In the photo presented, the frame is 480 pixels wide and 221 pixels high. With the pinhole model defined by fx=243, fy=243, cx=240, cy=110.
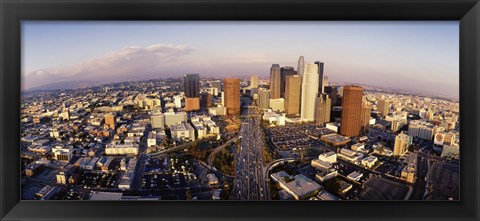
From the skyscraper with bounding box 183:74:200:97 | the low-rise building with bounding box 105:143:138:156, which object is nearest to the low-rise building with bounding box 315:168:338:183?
the skyscraper with bounding box 183:74:200:97

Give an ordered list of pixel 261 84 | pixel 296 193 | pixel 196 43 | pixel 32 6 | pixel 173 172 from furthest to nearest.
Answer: pixel 261 84
pixel 173 172
pixel 196 43
pixel 296 193
pixel 32 6

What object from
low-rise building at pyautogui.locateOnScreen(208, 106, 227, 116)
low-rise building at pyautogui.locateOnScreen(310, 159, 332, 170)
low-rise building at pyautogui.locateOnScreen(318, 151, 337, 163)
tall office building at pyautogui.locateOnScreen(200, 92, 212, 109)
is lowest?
low-rise building at pyautogui.locateOnScreen(310, 159, 332, 170)

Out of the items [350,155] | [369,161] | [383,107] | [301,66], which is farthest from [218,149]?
[383,107]

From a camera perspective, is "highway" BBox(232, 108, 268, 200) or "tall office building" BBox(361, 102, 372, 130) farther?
"tall office building" BBox(361, 102, 372, 130)

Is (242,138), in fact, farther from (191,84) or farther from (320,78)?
(320,78)

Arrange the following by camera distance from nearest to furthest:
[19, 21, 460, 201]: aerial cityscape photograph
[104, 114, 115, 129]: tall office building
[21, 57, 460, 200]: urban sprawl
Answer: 1. [19, 21, 460, 201]: aerial cityscape photograph
2. [21, 57, 460, 200]: urban sprawl
3. [104, 114, 115, 129]: tall office building

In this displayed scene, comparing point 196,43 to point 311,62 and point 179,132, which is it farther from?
point 311,62

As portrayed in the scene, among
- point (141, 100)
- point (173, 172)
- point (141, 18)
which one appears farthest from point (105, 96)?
point (141, 18)

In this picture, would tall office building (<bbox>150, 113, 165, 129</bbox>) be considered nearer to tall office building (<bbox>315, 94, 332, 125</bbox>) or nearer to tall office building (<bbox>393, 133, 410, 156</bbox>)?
tall office building (<bbox>315, 94, 332, 125</bbox>)
